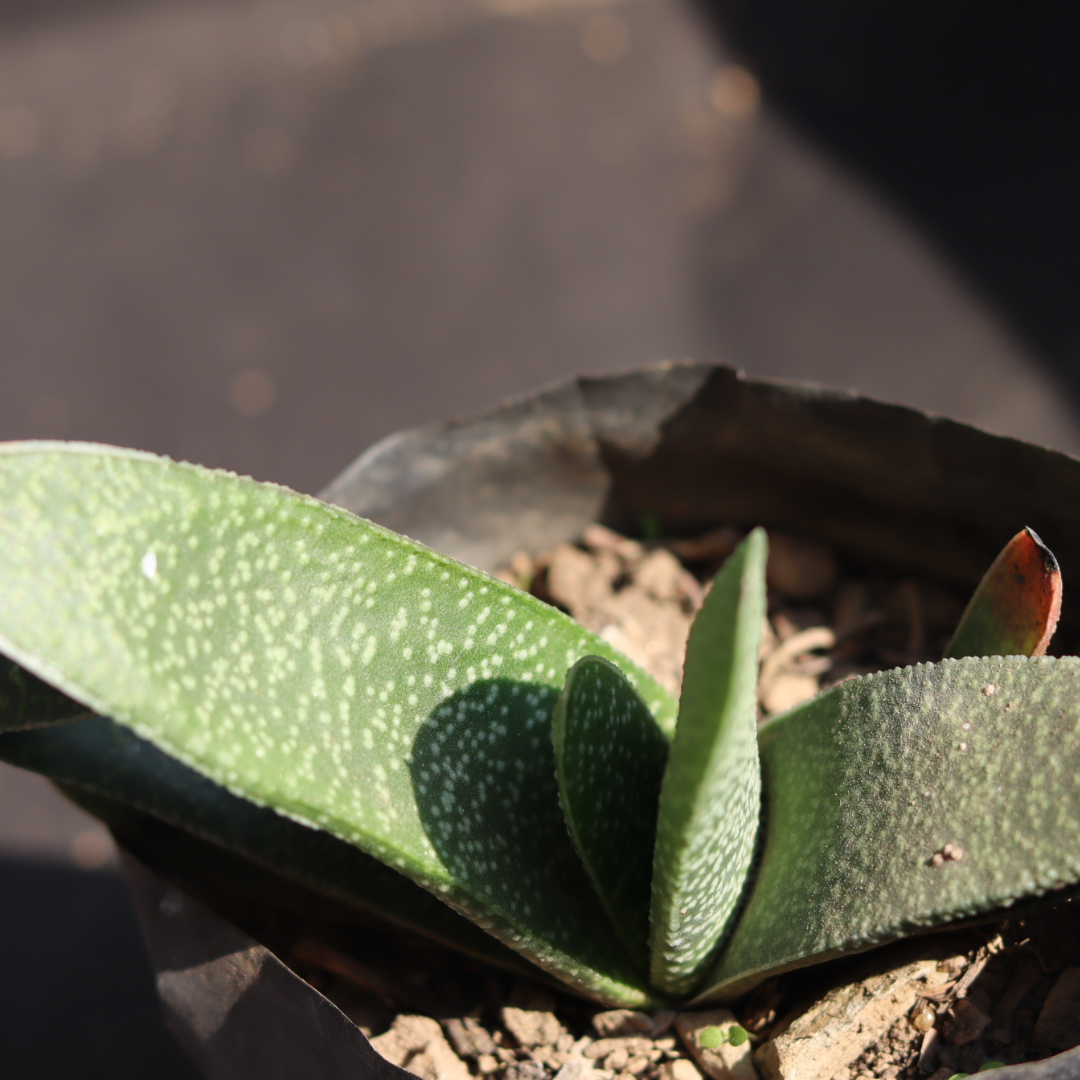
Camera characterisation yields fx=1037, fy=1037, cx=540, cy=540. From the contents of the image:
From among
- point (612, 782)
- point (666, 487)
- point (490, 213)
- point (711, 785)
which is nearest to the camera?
point (711, 785)

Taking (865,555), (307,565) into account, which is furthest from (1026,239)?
(307,565)

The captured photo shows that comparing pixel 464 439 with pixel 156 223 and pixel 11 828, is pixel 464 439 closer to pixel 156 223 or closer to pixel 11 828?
pixel 11 828

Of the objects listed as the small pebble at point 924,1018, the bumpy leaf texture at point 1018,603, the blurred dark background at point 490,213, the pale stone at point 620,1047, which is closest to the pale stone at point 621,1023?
the pale stone at point 620,1047

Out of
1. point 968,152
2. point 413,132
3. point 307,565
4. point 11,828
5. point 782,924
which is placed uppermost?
point 968,152

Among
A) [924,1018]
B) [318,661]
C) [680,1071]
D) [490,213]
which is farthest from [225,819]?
[490,213]

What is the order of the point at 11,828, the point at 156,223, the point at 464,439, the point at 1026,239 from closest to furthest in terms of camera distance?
the point at 464,439
the point at 11,828
the point at 1026,239
the point at 156,223

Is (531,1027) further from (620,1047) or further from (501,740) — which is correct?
(501,740)
